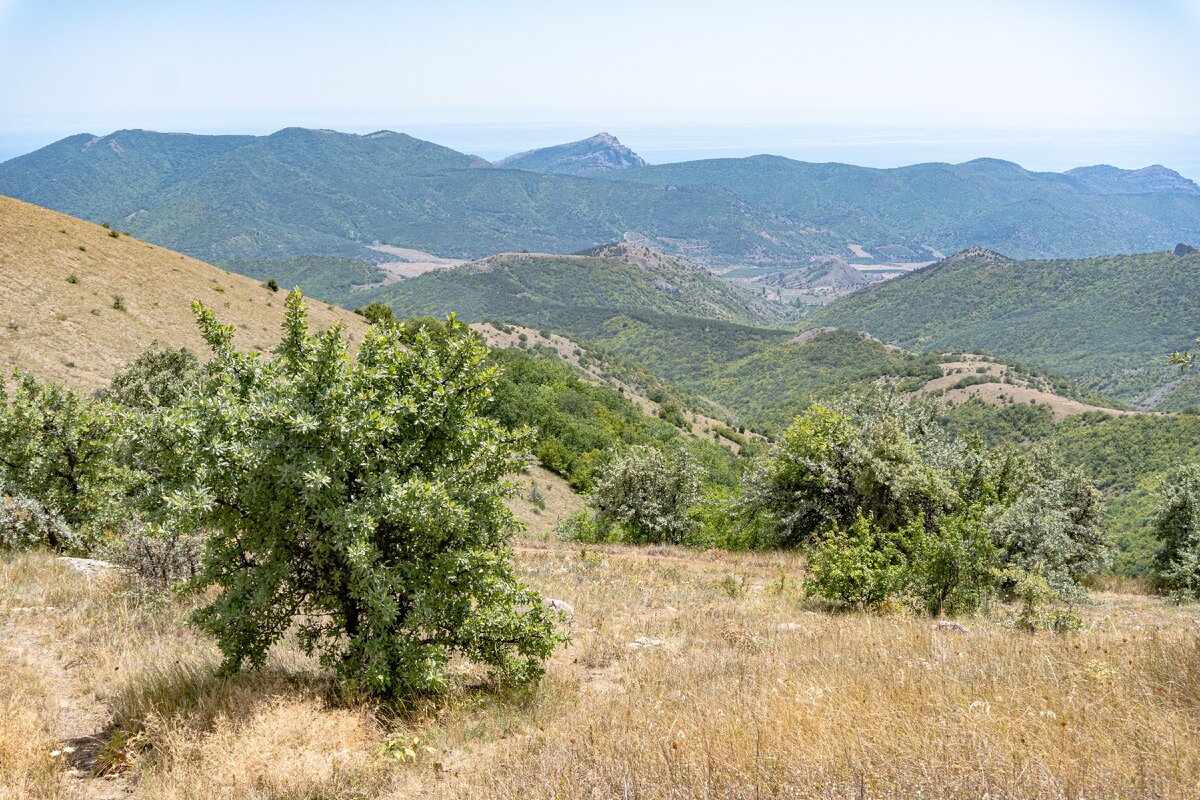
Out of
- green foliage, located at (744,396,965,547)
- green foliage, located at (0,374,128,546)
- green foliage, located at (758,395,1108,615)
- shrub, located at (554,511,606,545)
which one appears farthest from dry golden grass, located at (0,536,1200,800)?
shrub, located at (554,511,606,545)

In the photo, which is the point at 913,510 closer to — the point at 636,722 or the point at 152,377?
the point at 636,722

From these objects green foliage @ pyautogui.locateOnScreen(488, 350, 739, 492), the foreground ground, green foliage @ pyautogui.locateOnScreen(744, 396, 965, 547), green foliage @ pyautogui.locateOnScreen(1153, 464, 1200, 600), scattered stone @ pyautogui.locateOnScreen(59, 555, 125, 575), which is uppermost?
the foreground ground

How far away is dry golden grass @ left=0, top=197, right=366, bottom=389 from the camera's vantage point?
33312 mm

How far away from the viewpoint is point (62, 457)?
14.0 m

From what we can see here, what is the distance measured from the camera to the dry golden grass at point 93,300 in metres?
33.3

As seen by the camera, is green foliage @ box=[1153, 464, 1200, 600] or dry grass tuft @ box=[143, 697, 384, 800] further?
green foliage @ box=[1153, 464, 1200, 600]

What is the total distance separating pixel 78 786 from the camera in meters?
5.48

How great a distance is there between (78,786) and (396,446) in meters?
3.70

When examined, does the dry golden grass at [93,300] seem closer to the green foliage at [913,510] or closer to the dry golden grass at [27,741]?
the green foliage at [913,510]

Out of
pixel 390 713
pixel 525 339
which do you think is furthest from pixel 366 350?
pixel 525 339

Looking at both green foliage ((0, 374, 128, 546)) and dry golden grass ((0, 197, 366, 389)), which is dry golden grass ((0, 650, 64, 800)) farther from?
dry golden grass ((0, 197, 366, 389))

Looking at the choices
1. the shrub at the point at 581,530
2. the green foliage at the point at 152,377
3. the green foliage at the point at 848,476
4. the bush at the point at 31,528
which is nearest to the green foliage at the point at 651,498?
the shrub at the point at 581,530

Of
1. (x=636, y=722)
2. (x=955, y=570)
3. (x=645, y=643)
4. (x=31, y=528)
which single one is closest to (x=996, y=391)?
(x=955, y=570)

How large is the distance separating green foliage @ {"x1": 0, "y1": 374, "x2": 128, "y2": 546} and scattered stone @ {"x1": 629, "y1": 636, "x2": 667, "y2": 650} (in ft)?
34.3
